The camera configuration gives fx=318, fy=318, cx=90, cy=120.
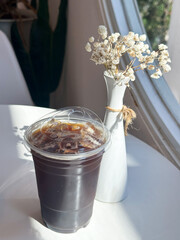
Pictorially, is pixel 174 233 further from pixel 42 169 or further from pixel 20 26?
pixel 20 26

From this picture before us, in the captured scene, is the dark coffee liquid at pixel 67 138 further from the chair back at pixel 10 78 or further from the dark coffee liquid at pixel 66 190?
the chair back at pixel 10 78

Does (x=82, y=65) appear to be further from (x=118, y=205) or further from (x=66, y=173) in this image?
(x=66, y=173)

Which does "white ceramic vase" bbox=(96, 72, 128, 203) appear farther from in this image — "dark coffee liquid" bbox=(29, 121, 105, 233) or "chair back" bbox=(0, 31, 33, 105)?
"chair back" bbox=(0, 31, 33, 105)

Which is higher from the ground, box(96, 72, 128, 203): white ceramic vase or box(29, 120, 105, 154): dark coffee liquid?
box(29, 120, 105, 154): dark coffee liquid

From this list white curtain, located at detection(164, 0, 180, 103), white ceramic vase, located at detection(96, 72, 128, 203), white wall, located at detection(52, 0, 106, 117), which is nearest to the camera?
white ceramic vase, located at detection(96, 72, 128, 203)

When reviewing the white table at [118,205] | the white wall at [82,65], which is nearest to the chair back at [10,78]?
the white wall at [82,65]

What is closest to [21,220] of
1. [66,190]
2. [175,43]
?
[66,190]

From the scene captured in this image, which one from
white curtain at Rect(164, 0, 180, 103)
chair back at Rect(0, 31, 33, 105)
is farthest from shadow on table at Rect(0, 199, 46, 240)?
chair back at Rect(0, 31, 33, 105)
